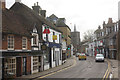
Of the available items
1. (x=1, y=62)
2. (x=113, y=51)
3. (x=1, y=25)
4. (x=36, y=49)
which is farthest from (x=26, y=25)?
(x=113, y=51)

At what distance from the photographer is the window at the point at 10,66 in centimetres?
1873

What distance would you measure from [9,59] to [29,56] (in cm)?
392

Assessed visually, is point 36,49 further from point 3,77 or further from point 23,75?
point 3,77

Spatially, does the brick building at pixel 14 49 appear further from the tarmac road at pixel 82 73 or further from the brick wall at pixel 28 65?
the tarmac road at pixel 82 73

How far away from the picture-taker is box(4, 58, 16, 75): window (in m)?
18.7

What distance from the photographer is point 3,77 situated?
1805 centimetres

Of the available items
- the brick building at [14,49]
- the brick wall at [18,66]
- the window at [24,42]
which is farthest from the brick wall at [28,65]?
the brick wall at [18,66]

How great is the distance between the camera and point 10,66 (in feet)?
63.8

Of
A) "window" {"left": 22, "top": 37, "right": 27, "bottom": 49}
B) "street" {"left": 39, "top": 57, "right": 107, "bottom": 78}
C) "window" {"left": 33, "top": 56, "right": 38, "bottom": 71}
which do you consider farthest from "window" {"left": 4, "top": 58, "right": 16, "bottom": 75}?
"window" {"left": 33, "top": 56, "right": 38, "bottom": 71}

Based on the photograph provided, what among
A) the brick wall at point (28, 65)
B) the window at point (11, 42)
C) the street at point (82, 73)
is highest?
the window at point (11, 42)

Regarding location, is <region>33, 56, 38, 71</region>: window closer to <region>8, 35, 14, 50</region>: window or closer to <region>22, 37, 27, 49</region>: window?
<region>22, 37, 27, 49</region>: window

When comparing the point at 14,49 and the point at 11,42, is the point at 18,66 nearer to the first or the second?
the point at 14,49

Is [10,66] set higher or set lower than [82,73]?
higher

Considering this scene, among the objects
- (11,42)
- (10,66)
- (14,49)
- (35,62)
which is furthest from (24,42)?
(35,62)
